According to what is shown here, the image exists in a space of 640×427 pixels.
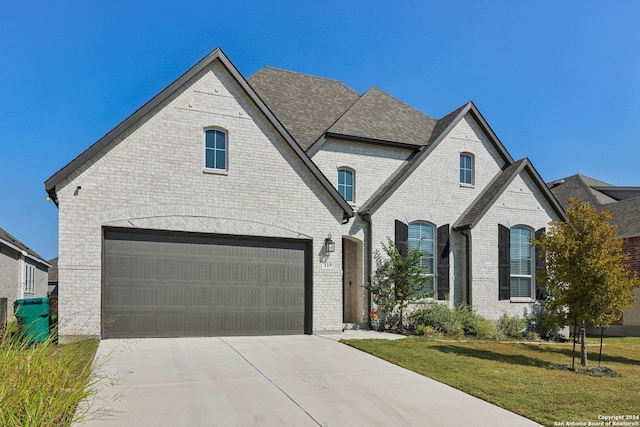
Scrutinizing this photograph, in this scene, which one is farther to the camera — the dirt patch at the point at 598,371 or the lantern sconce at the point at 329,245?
the lantern sconce at the point at 329,245

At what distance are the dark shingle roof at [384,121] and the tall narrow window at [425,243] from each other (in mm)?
2977

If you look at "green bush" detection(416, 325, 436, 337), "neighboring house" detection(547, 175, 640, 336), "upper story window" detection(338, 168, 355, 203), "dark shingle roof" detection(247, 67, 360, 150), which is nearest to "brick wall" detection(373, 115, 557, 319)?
"upper story window" detection(338, 168, 355, 203)

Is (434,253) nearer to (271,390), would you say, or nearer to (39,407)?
(271,390)

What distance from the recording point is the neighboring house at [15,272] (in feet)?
71.1

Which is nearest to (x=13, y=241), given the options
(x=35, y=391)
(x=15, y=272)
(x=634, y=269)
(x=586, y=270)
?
(x=15, y=272)

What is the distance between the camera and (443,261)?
56.3 ft

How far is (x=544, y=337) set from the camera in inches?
667

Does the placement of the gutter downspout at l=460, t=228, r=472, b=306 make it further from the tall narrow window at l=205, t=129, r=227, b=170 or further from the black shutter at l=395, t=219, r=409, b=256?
the tall narrow window at l=205, t=129, r=227, b=170

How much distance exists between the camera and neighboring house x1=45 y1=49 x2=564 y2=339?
12.1m

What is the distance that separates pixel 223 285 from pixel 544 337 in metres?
11.0

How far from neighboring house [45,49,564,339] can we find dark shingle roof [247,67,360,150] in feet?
0.29

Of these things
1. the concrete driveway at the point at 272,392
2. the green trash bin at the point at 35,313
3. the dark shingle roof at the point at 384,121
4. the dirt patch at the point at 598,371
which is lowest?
the dirt patch at the point at 598,371

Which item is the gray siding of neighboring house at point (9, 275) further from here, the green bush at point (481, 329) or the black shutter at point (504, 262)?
the black shutter at point (504, 262)

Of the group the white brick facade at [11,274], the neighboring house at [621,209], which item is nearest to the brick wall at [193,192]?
the neighboring house at [621,209]
